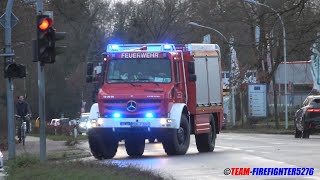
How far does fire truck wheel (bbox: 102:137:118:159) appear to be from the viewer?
19.5 meters

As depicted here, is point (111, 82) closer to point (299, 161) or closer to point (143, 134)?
point (143, 134)

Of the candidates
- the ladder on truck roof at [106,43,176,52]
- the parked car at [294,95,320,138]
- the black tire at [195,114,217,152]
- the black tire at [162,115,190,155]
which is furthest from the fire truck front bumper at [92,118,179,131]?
the parked car at [294,95,320,138]

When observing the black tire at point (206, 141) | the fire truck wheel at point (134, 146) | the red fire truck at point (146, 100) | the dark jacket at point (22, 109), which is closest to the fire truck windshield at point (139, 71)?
the red fire truck at point (146, 100)

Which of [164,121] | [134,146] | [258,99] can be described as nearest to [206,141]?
[134,146]

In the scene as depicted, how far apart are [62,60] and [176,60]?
2263 inches

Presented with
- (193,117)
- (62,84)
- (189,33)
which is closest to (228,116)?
(189,33)

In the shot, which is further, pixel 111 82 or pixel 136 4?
pixel 136 4

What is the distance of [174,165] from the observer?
16.1m

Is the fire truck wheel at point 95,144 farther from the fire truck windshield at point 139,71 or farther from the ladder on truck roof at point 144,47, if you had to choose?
the ladder on truck roof at point 144,47

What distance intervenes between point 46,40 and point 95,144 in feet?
15.3

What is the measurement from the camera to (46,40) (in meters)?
15.3

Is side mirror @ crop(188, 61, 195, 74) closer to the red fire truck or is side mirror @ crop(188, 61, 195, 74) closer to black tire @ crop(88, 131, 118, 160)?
the red fire truck

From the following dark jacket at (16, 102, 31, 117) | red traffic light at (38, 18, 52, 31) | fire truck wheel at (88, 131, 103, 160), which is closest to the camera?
red traffic light at (38, 18, 52, 31)

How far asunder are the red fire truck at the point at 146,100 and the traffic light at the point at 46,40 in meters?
3.73
